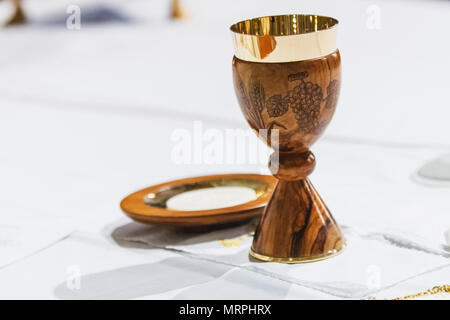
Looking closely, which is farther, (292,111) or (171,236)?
(171,236)

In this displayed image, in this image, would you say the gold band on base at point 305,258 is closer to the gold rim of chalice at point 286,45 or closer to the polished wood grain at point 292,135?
the polished wood grain at point 292,135

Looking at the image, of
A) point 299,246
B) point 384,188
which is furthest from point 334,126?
point 299,246

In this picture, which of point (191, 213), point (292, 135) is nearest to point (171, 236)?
point (191, 213)

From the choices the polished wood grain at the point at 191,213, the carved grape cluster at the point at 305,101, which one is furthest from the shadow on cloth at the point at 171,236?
the carved grape cluster at the point at 305,101

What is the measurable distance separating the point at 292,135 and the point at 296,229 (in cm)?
8

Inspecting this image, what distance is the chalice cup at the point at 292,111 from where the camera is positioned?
592mm

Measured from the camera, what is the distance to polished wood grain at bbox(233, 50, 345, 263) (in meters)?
0.60

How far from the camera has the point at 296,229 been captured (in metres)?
0.63

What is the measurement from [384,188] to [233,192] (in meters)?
0.18

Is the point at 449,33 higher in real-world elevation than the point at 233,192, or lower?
higher

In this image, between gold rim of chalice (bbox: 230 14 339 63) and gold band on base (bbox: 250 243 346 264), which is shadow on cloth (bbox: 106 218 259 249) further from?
gold rim of chalice (bbox: 230 14 339 63)

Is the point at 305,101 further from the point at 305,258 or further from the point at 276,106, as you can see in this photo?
the point at 305,258

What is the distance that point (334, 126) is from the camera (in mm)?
1074
